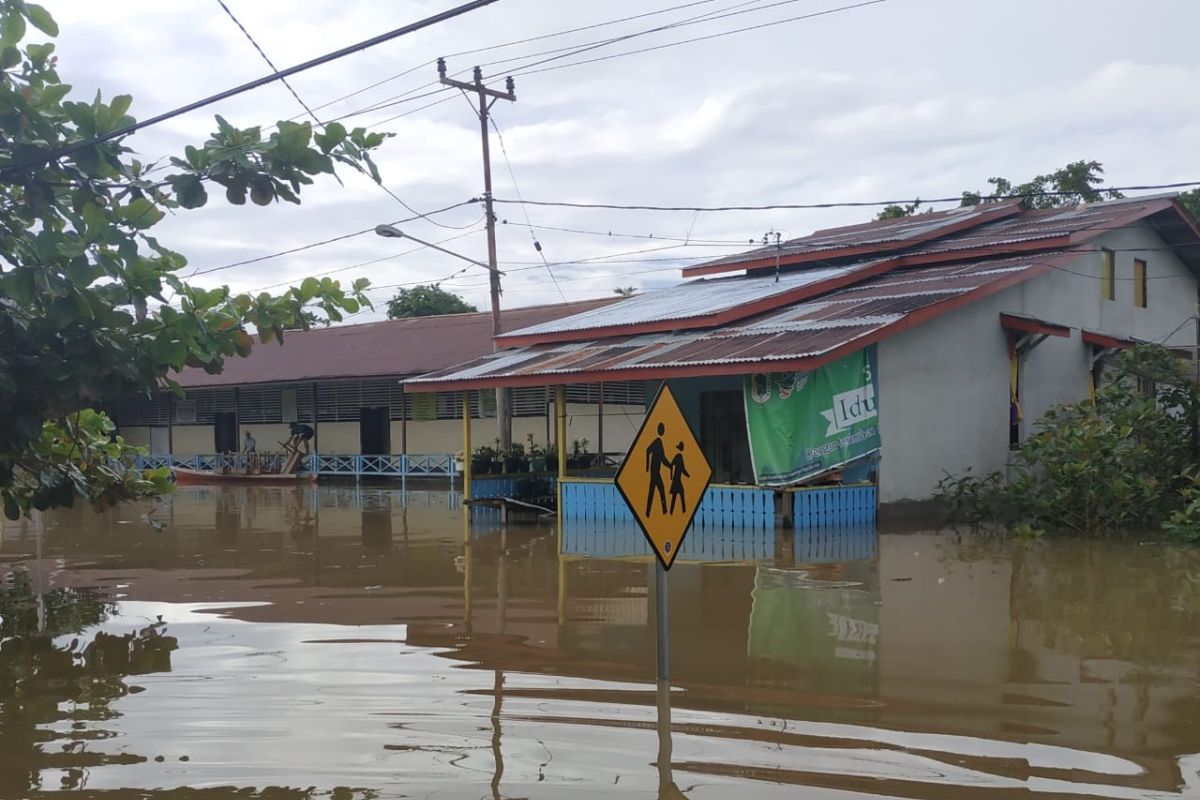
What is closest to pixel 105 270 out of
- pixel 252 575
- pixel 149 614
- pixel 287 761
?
pixel 287 761

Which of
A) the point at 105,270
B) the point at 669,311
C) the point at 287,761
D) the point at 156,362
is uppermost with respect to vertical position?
the point at 669,311

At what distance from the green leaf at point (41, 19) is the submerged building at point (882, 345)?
11100mm

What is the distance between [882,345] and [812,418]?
1666 millimetres

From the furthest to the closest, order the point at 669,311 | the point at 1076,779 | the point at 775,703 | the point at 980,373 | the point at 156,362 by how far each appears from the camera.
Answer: the point at 669,311, the point at 980,373, the point at 775,703, the point at 156,362, the point at 1076,779

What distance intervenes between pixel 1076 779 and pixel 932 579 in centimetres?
668

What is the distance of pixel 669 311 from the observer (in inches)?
858

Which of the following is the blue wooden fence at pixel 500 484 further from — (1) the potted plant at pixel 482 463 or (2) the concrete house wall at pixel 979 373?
(2) the concrete house wall at pixel 979 373

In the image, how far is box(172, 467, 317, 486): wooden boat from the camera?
109 ft

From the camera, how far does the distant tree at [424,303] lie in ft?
199

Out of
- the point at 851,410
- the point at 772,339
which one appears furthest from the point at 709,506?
the point at 772,339

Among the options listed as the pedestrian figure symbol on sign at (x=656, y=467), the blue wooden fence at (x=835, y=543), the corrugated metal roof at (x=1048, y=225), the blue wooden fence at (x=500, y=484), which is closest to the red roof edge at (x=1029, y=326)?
the corrugated metal roof at (x=1048, y=225)

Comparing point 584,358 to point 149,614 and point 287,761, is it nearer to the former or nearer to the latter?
point 149,614

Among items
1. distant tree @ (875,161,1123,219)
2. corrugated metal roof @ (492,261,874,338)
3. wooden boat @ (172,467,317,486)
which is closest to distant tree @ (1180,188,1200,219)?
distant tree @ (875,161,1123,219)

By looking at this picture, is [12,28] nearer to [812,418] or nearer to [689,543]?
[689,543]
